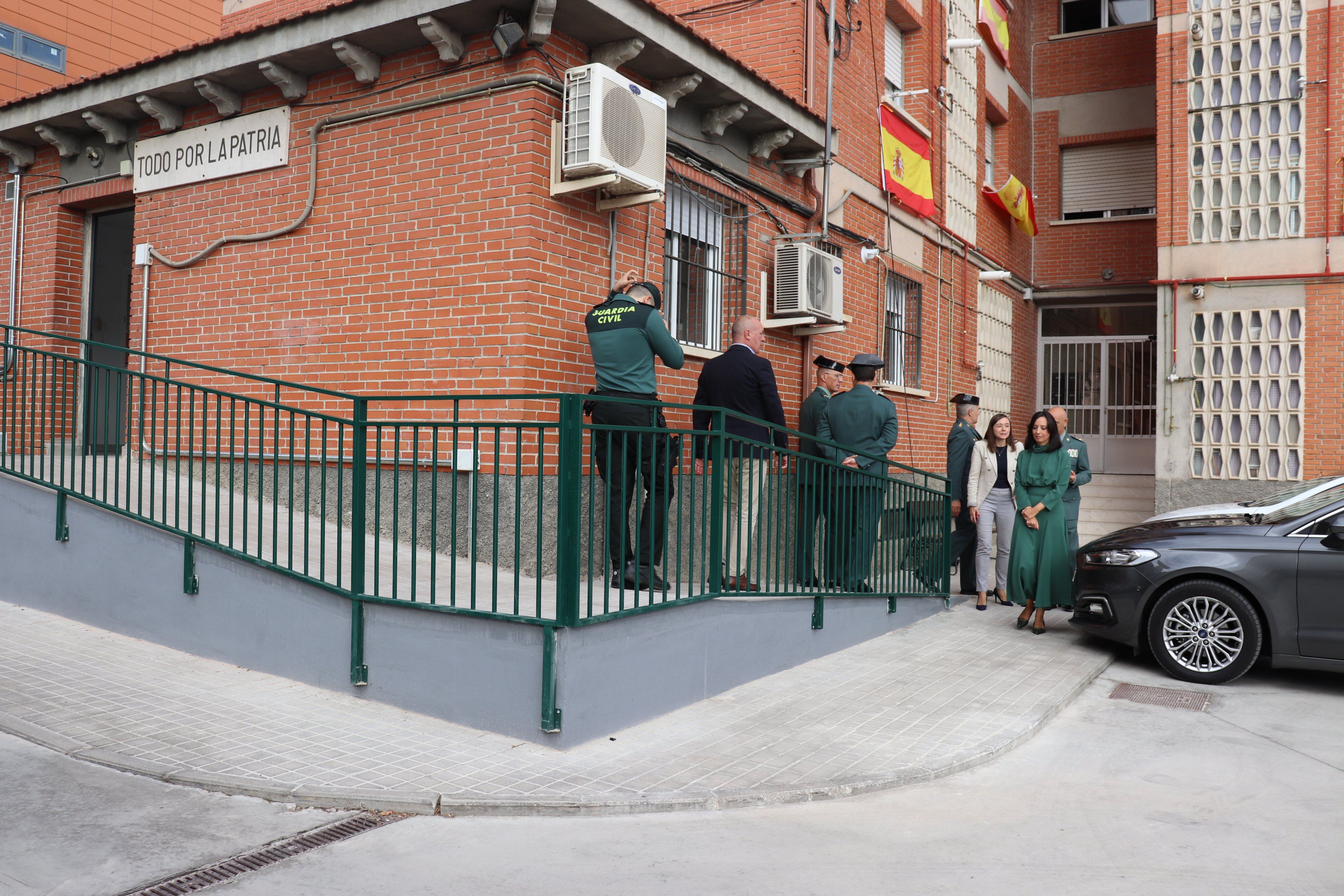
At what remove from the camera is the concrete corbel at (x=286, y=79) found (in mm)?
7216

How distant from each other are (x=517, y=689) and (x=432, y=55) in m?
4.51

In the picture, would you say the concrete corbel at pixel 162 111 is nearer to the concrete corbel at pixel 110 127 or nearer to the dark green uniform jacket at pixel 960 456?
the concrete corbel at pixel 110 127

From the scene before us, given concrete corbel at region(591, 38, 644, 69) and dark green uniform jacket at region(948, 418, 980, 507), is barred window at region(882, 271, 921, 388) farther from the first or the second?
concrete corbel at region(591, 38, 644, 69)

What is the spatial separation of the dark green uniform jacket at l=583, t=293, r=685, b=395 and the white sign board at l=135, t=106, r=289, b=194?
3213mm

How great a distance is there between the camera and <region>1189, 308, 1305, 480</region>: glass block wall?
42.6ft

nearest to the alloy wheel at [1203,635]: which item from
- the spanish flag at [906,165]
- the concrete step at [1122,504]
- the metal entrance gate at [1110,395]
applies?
the spanish flag at [906,165]

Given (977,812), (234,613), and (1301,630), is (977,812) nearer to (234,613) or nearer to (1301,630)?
(1301,630)

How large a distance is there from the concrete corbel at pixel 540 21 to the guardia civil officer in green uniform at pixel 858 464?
137 inches

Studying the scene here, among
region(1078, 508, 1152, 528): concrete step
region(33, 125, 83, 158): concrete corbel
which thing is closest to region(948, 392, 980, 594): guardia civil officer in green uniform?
region(1078, 508, 1152, 528): concrete step

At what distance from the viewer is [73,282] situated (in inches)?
372

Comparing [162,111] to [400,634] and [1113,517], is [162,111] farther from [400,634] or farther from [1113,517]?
[1113,517]

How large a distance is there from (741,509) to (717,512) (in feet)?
0.92

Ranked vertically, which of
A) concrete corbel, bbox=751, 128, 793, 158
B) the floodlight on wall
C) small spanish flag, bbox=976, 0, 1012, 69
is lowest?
the floodlight on wall

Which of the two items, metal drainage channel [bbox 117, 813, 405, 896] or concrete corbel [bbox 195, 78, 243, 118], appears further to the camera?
concrete corbel [bbox 195, 78, 243, 118]
